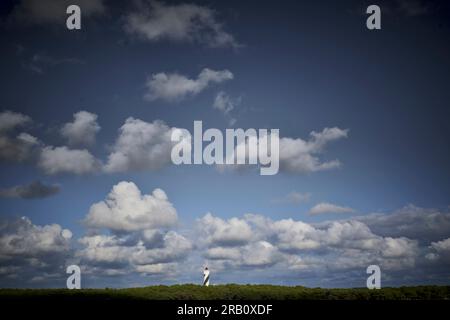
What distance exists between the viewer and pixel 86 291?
37.3m
